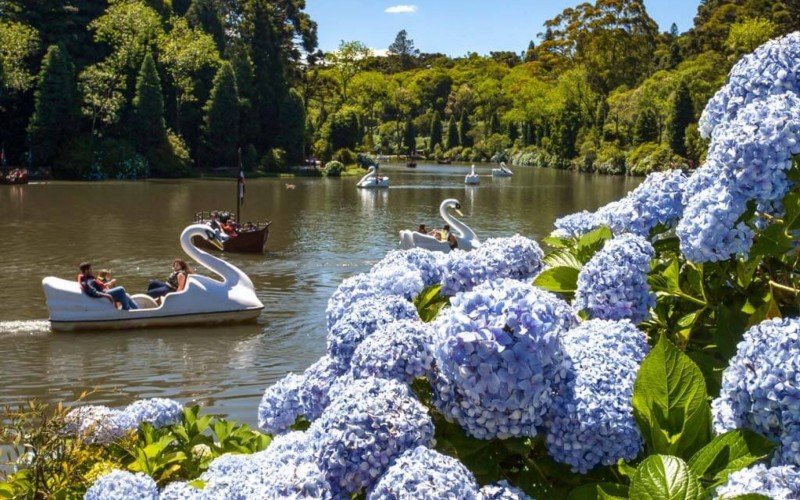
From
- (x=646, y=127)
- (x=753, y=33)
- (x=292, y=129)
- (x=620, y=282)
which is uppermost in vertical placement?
(x=753, y=33)

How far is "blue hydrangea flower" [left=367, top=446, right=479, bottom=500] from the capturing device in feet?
4.76

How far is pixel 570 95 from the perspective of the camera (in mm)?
77688

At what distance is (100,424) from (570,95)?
7776cm

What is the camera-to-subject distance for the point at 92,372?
10.9 metres

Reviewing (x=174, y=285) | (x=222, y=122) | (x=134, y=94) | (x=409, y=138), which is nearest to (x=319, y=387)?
(x=174, y=285)

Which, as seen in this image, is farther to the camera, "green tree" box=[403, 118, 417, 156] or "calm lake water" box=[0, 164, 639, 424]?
"green tree" box=[403, 118, 417, 156]

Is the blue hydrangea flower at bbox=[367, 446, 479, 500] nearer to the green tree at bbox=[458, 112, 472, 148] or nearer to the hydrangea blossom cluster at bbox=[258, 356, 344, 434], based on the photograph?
the hydrangea blossom cluster at bbox=[258, 356, 344, 434]

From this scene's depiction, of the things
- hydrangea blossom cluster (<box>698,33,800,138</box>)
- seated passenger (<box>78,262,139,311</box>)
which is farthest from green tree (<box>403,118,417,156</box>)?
hydrangea blossom cluster (<box>698,33,800,138</box>)

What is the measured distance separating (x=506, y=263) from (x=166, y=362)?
9786mm

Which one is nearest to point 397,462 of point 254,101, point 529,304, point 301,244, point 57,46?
point 529,304

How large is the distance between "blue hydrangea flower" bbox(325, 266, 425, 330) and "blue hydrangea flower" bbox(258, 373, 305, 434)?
0.33 metres

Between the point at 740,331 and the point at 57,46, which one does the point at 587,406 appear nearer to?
the point at 740,331

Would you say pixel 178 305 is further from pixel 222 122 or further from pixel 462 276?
pixel 222 122

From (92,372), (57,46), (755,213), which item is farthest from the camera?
(57,46)
